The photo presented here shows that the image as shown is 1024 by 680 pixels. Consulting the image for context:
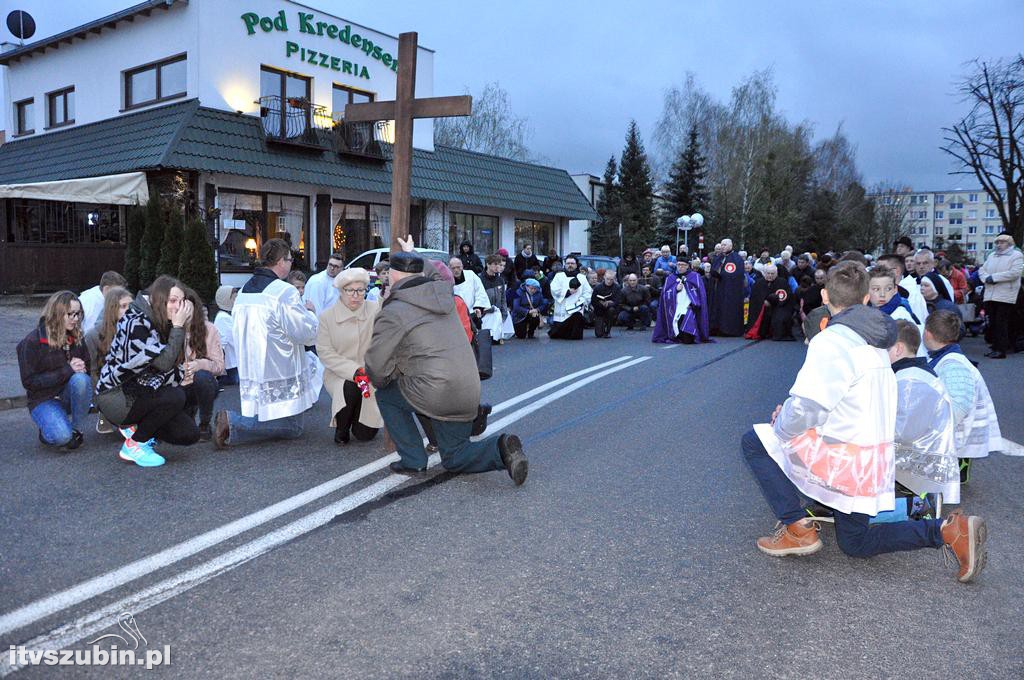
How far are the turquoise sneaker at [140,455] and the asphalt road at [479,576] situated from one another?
0.12m

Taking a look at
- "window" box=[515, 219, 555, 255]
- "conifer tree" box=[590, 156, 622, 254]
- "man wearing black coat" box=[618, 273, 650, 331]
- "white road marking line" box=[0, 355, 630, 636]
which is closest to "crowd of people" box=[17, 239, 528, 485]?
"white road marking line" box=[0, 355, 630, 636]

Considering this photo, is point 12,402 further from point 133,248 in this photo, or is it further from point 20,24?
point 20,24

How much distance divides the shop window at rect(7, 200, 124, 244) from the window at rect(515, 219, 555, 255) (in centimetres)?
1501

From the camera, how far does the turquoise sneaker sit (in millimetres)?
6312

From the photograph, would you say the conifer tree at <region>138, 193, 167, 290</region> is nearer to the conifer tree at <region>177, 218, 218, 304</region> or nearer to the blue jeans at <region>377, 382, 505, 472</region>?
the conifer tree at <region>177, 218, 218, 304</region>

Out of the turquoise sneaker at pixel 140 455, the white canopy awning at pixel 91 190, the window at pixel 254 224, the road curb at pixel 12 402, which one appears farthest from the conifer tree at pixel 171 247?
the turquoise sneaker at pixel 140 455

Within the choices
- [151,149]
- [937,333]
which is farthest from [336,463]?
[151,149]

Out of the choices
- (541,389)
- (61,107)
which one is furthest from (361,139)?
(541,389)

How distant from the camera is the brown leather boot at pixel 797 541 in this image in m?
4.39

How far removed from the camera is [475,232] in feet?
102

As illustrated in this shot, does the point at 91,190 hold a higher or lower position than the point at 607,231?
lower

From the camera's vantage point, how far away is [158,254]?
66.7ft

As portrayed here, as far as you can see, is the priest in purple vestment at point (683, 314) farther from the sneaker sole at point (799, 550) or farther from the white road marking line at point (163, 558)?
the sneaker sole at point (799, 550)

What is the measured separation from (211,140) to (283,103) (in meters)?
2.95
